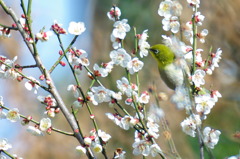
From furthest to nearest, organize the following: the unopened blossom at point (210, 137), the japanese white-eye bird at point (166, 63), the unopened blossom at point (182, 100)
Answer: the japanese white-eye bird at point (166, 63), the unopened blossom at point (210, 137), the unopened blossom at point (182, 100)

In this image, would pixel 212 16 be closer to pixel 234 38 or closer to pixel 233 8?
pixel 233 8

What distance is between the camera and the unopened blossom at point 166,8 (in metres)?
0.95

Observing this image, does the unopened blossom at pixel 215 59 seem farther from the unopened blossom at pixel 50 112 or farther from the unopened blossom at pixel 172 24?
the unopened blossom at pixel 50 112

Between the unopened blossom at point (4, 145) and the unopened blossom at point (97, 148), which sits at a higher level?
the unopened blossom at point (97, 148)

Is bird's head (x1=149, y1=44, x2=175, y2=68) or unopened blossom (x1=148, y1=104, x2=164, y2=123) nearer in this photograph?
unopened blossom (x1=148, y1=104, x2=164, y2=123)

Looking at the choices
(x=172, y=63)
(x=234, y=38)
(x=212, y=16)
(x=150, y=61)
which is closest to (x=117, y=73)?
(x=150, y=61)

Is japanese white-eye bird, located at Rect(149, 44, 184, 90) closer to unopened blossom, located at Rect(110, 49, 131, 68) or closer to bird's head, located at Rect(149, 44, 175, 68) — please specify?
bird's head, located at Rect(149, 44, 175, 68)

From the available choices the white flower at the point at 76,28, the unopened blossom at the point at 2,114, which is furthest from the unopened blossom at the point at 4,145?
the white flower at the point at 76,28

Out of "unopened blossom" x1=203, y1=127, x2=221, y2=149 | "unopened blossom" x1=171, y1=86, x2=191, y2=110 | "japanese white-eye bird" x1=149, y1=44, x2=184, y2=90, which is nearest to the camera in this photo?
"unopened blossom" x1=171, y1=86, x2=191, y2=110

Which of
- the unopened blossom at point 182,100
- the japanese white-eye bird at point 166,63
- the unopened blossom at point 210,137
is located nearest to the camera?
the unopened blossom at point 182,100

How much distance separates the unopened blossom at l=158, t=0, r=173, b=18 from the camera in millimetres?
953

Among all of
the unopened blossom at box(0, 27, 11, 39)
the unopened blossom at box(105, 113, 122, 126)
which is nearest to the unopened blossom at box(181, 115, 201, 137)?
the unopened blossom at box(105, 113, 122, 126)

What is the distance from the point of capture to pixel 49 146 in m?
3.54

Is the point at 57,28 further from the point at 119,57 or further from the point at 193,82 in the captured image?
the point at 193,82
